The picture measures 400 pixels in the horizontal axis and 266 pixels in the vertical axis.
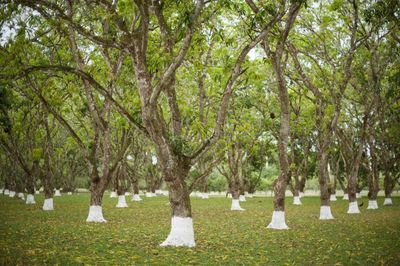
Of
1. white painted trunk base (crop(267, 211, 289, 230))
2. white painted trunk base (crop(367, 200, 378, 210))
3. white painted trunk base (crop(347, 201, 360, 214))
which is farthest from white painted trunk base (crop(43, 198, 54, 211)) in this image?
white painted trunk base (crop(367, 200, 378, 210))

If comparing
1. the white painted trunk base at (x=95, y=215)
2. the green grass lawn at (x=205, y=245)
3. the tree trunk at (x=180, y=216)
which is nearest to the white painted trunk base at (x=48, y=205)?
the white painted trunk base at (x=95, y=215)

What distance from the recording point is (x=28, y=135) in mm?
33156

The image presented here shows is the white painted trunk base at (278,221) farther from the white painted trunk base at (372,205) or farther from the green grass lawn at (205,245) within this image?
the white painted trunk base at (372,205)

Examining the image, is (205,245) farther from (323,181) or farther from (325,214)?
(325,214)

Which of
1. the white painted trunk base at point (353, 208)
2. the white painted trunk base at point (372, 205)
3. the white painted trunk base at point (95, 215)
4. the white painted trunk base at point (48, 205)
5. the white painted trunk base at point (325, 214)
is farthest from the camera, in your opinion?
the white painted trunk base at point (372, 205)

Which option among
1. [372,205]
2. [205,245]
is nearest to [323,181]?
[205,245]

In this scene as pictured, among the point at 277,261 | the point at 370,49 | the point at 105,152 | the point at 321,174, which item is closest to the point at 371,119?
the point at 370,49

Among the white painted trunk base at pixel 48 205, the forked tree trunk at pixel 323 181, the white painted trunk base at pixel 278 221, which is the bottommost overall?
the white painted trunk base at pixel 48 205

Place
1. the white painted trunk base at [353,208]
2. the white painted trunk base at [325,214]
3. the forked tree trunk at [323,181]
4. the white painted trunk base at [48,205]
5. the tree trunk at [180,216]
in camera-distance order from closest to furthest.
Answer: the tree trunk at [180,216], the forked tree trunk at [323,181], the white painted trunk base at [325,214], the white painted trunk base at [353,208], the white painted trunk base at [48,205]

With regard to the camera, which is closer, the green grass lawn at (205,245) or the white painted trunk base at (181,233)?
the green grass lawn at (205,245)

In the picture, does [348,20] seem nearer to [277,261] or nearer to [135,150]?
[277,261]

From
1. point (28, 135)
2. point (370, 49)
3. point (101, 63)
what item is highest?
point (370, 49)

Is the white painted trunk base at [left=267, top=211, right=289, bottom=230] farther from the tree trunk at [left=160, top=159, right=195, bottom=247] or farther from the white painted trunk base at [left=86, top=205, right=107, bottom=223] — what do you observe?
the white painted trunk base at [left=86, top=205, right=107, bottom=223]

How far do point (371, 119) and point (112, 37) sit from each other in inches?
750
